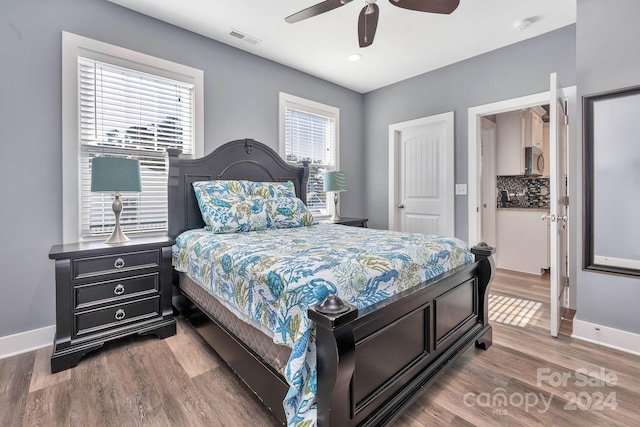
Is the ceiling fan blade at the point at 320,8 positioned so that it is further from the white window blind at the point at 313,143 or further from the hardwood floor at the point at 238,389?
the hardwood floor at the point at 238,389

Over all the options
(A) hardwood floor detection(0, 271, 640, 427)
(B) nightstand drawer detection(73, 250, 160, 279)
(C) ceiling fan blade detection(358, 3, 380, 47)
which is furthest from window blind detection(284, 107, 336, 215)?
(A) hardwood floor detection(0, 271, 640, 427)

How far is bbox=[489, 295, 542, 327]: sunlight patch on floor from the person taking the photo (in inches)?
107

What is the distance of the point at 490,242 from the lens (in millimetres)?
4621

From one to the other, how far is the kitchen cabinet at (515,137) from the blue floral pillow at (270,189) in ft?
11.3

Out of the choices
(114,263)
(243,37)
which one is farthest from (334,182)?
(114,263)

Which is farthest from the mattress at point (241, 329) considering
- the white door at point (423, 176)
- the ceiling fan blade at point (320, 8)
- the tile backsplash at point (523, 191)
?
the tile backsplash at point (523, 191)

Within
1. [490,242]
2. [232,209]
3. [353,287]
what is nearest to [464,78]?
[490,242]

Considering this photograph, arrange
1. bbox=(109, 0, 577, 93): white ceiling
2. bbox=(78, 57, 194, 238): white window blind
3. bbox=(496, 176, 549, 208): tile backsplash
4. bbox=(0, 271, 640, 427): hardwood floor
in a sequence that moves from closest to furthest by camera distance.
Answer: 1. bbox=(0, 271, 640, 427): hardwood floor
2. bbox=(78, 57, 194, 238): white window blind
3. bbox=(109, 0, 577, 93): white ceiling
4. bbox=(496, 176, 549, 208): tile backsplash

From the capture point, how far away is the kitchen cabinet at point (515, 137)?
4426mm

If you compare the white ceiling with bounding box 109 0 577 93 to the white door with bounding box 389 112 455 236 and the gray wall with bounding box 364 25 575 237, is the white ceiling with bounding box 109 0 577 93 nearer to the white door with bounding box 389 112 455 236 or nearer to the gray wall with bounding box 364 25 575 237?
the gray wall with bounding box 364 25 575 237

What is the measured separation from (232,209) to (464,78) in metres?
3.14

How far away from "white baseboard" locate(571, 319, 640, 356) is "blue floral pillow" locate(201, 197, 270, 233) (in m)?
2.67

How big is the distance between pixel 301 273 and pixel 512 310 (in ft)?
8.71

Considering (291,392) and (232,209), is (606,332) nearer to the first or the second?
(291,392)
